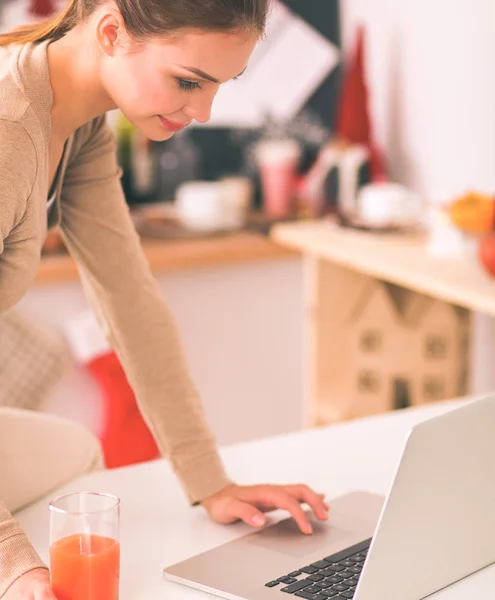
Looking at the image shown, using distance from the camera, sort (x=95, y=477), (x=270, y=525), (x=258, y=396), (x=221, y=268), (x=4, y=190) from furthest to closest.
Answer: (x=258, y=396), (x=221, y=268), (x=95, y=477), (x=270, y=525), (x=4, y=190)

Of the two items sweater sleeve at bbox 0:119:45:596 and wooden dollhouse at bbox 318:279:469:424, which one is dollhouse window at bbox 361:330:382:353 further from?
sweater sleeve at bbox 0:119:45:596

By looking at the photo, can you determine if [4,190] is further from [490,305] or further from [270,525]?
[490,305]

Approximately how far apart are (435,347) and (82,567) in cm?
162

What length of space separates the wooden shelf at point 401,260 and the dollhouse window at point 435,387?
0.80ft

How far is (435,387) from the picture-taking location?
2.42 metres

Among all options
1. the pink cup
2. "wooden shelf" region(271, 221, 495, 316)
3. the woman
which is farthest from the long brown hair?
the pink cup

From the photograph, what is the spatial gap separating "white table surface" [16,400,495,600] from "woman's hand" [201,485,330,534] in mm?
17

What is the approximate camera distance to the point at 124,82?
109 centimetres

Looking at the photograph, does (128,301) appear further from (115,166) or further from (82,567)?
(82,567)

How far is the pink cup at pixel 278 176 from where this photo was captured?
9.79 feet

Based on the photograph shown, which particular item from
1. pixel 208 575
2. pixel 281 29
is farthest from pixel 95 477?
pixel 281 29

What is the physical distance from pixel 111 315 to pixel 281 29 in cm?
197

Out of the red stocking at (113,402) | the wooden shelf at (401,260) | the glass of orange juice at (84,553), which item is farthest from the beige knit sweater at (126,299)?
the red stocking at (113,402)

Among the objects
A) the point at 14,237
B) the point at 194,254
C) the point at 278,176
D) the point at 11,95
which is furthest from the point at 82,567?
the point at 278,176
